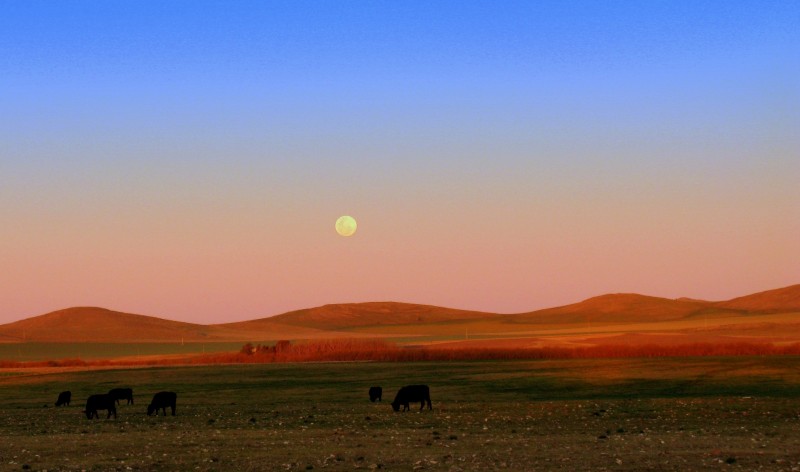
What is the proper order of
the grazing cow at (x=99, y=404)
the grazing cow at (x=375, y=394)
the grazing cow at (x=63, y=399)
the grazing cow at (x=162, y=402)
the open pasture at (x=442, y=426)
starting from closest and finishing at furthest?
the open pasture at (x=442, y=426) → the grazing cow at (x=99, y=404) → the grazing cow at (x=162, y=402) → the grazing cow at (x=375, y=394) → the grazing cow at (x=63, y=399)

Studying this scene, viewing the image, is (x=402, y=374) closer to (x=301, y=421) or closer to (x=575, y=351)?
(x=575, y=351)

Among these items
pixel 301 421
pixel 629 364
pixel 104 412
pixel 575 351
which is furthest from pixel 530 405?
pixel 575 351

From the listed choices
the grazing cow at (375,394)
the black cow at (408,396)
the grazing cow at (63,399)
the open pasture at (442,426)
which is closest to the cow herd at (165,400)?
the black cow at (408,396)

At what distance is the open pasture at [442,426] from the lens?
80.2 ft

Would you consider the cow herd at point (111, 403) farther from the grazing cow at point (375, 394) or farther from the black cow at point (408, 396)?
the grazing cow at point (375, 394)

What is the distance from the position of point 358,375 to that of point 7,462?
5693 cm

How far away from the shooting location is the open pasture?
24453 mm

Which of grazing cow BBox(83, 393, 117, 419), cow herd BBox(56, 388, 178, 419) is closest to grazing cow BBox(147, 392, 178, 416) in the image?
cow herd BBox(56, 388, 178, 419)

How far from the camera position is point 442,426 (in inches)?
1377

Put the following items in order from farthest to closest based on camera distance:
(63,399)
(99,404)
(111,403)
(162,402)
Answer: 1. (63,399)
2. (162,402)
3. (99,404)
4. (111,403)

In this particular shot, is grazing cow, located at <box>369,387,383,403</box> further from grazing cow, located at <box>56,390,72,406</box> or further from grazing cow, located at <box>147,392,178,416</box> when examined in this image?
grazing cow, located at <box>56,390,72,406</box>

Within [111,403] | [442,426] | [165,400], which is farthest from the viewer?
[165,400]

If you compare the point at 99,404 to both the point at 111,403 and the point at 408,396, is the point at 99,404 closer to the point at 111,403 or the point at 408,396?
the point at 111,403

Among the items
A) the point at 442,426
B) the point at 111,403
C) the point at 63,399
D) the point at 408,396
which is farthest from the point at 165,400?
the point at 442,426
